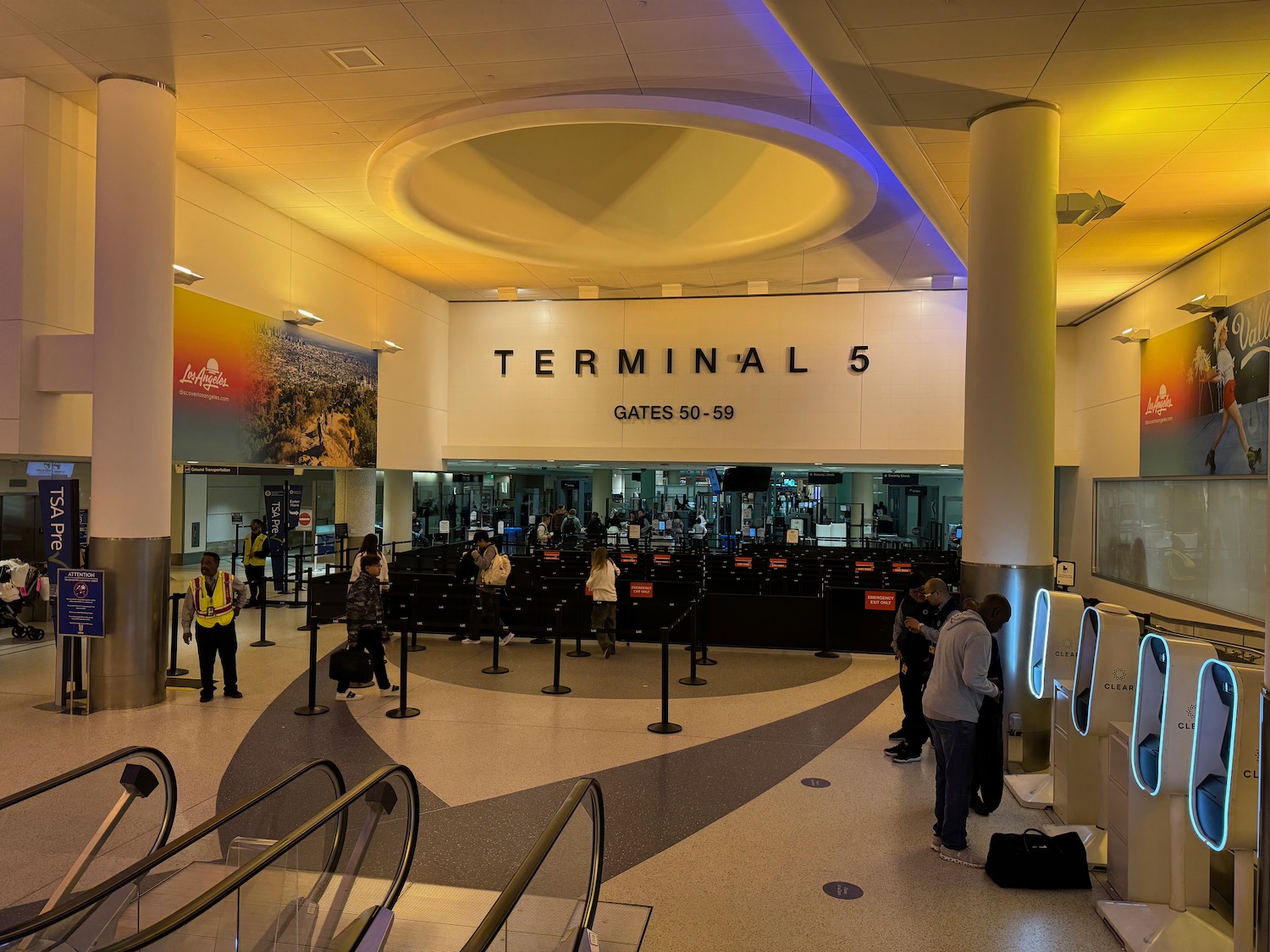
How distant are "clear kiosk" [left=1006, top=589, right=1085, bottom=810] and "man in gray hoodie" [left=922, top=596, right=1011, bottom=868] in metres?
0.98

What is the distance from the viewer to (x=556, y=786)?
646 cm

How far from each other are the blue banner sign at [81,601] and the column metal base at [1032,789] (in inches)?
320

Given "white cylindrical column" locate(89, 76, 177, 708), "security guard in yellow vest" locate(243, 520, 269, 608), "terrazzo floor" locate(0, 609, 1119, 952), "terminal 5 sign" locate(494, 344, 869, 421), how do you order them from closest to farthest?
1. "terrazzo floor" locate(0, 609, 1119, 952)
2. "white cylindrical column" locate(89, 76, 177, 708)
3. "security guard in yellow vest" locate(243, 520, 269, 608)
4. "terminal 5 sign" locate(494, 344, 869, 421)

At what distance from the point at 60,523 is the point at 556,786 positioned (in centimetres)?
613

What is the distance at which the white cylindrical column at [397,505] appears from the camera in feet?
63.5

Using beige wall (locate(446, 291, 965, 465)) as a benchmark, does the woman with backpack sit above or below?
below

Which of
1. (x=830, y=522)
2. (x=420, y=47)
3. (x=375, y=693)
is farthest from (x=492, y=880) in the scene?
(x=830, y=522)

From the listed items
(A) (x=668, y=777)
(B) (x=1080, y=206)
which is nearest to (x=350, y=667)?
(A) (x=668, y=777)

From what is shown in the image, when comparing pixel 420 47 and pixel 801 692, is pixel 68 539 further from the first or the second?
pixel 801 692

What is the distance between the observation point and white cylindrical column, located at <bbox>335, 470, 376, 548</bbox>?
17.6 meters

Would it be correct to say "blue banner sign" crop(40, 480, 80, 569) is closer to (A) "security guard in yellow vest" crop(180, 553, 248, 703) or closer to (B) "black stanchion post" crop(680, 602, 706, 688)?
(A) "security guard in yellow vest" crop(180, 553, 248, 703)

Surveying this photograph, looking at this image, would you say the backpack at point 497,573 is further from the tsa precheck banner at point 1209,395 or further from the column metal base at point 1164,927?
the tsa precheck banner at point 1209,395

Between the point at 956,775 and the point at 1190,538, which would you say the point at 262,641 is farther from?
the point at 1190,538

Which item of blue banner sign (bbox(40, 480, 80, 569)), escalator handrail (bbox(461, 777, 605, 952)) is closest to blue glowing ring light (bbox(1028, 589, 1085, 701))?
escalator handrail (bbox(461, 777, 605, 952))
